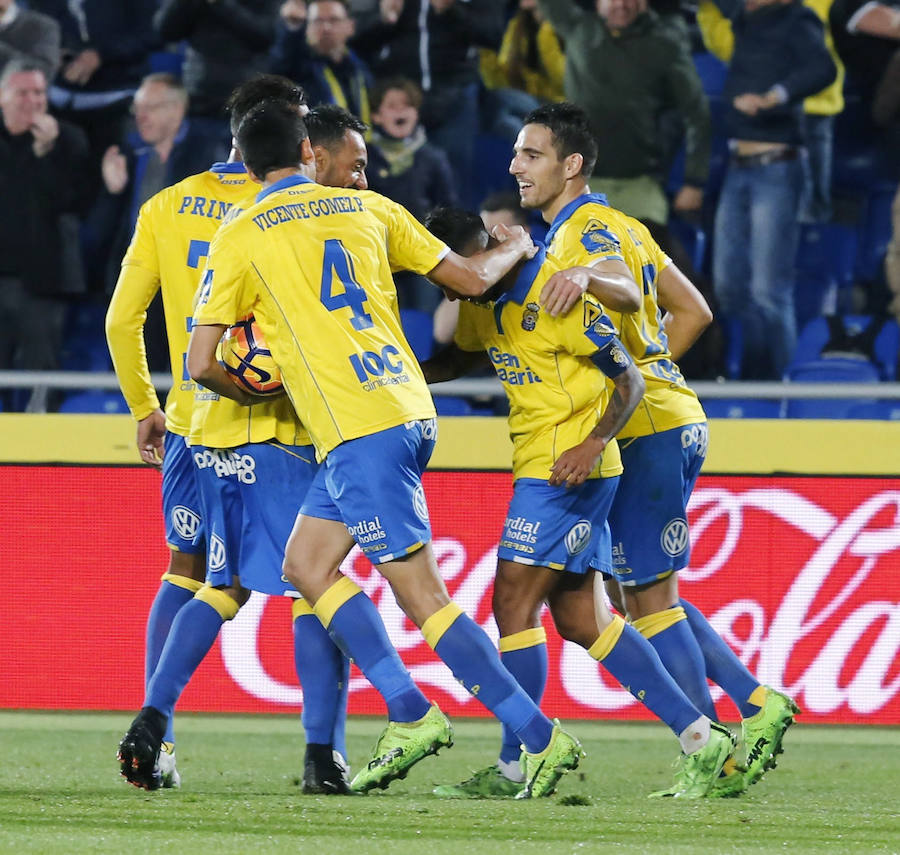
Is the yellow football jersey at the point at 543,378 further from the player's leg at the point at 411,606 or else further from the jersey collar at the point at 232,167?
the jersey collar at the point at 232,167

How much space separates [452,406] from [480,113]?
1853 mm

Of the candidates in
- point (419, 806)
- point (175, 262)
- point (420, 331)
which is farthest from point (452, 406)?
point (419, 806)

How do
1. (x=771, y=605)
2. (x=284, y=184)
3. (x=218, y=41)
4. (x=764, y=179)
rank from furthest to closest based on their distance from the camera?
(x=218, y=41) < (x=764, y=179) < (x=771, y=605) < (x=284, y=184)

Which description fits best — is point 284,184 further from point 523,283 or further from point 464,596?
point 464,596

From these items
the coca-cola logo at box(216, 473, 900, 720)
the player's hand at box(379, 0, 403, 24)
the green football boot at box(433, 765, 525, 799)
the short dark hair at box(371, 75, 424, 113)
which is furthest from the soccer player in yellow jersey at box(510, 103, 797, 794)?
the player's hand at box(379, 0, 403, 24)

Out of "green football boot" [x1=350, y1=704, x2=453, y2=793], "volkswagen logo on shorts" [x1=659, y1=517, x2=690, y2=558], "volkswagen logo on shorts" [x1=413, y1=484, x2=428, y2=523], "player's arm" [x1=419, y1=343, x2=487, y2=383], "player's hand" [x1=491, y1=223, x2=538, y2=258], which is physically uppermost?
"player's hand" [x1=491, y1=223, x2=538, y2=258]

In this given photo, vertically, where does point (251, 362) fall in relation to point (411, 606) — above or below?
above

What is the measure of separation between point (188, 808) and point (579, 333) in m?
1.69

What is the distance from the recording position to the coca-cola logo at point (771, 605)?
6.45m

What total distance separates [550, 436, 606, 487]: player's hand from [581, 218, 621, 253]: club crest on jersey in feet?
1.93

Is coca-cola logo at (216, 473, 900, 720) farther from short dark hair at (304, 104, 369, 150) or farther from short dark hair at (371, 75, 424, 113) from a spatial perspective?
short dark hair at (371, 75, 424, 113)

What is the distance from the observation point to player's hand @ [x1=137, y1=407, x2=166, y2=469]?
16.7ft

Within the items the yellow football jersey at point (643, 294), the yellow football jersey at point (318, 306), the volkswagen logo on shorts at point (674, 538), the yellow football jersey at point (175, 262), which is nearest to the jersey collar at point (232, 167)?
the yellow football jersey at point (175, 262)

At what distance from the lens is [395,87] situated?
27.1 ft
